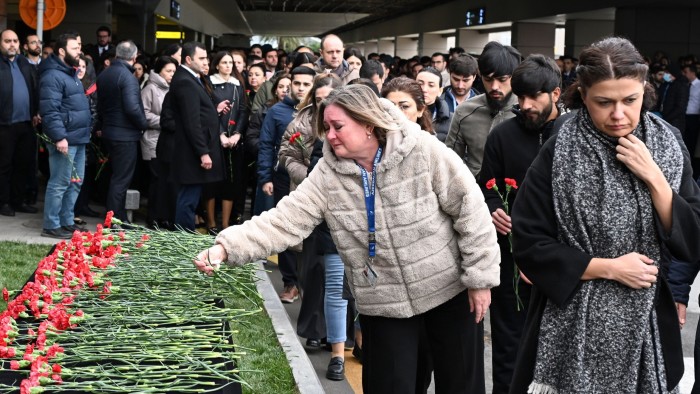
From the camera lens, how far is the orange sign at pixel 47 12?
1531 cm

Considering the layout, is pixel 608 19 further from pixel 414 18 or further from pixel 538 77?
pixel 538 77

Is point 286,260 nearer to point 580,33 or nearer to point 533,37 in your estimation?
point 580,33

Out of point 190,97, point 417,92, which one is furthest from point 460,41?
point 417,92

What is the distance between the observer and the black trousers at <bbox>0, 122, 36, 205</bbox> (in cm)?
1349

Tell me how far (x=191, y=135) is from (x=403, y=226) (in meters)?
7.12

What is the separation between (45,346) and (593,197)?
7.11ft

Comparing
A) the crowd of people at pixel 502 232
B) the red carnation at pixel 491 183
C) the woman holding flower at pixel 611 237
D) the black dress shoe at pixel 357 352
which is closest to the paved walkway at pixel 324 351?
the black dress shoe at pixel 357 352

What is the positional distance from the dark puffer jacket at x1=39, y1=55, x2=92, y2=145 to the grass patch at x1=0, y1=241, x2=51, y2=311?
1.19 m

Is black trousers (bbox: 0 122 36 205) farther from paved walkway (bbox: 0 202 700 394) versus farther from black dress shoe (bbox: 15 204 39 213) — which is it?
paved walkway (bbox: 0 202 700 394)

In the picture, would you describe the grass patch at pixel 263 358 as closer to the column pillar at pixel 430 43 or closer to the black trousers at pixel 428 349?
the black trousers at pixel 428 349

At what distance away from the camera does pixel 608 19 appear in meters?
34.0

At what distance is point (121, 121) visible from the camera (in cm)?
1284

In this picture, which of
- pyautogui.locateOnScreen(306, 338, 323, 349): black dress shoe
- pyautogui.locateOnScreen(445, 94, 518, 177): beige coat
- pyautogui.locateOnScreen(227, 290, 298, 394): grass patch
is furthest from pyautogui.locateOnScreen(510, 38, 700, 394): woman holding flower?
pyautogui.locateOnScreen(306, 338, 323, 349): black dress shoe

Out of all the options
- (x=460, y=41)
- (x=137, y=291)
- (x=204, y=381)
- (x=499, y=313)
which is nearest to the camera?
(x=204, y=381)
